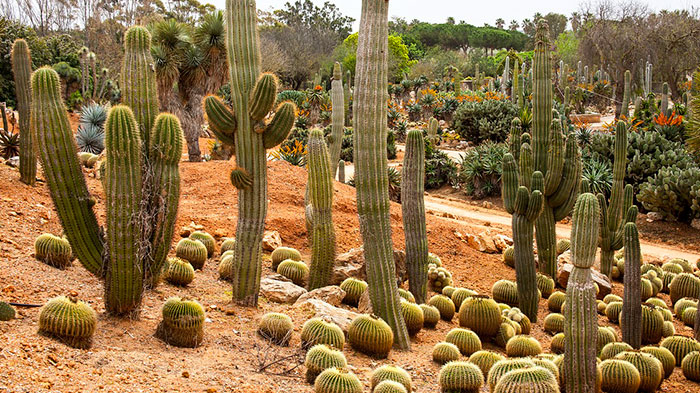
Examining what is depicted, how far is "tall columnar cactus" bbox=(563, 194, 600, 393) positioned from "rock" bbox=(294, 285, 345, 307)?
271 centimetres

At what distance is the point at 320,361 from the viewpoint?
5.46 m

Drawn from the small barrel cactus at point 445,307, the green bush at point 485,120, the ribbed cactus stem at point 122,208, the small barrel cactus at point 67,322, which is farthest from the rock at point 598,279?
the green bush at point 485,120

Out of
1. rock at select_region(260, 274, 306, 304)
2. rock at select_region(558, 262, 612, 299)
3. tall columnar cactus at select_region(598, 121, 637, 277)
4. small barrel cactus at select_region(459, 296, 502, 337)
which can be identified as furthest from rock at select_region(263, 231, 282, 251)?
tall columnar cactus at select_region(598, 121, 637, 277)

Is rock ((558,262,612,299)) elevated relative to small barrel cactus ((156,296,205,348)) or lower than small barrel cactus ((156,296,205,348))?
lower

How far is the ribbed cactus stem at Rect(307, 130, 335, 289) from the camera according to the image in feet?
26.3

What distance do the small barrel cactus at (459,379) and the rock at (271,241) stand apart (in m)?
4.87

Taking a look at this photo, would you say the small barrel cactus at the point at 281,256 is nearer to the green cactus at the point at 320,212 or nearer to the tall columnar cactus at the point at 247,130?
the green cactus at the point at 320,212

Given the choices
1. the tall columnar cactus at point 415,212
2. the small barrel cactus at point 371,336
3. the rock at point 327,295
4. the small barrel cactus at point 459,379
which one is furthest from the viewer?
the tall columnar cactus at point 415,212

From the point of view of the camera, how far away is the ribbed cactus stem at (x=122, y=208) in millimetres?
5684

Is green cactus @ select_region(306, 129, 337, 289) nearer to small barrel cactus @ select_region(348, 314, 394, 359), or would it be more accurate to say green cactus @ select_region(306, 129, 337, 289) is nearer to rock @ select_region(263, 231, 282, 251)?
small barrel cactus @ select_region(348, 314, 394, 359)

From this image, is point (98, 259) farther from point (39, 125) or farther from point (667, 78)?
point (667, 78)

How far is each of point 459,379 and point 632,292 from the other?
10.9 feet

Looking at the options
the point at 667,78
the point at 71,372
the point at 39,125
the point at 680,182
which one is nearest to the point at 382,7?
the point at 39,125

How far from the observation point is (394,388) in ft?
16.6
